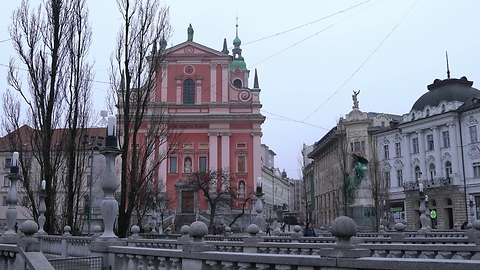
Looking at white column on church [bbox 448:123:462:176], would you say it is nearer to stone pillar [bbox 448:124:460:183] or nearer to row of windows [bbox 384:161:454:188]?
stone pillar [bbox 448:124:460:183]

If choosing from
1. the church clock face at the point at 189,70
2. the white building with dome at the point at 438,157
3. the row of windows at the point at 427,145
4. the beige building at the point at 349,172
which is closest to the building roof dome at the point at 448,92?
the white building with dome at the point at 438,157

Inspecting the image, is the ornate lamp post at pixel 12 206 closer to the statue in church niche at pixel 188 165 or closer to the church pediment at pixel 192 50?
the statue in church niche at pixel 188 165

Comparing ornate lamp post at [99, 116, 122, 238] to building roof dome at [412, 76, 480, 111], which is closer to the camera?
ornate lamp post at [99, 116, 122, 238]

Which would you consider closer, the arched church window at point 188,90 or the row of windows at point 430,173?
the row of windows at point 430,173

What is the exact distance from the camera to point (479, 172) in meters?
42.2

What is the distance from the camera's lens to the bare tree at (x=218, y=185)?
48.6 meters

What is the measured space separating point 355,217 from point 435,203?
2214 centimetres

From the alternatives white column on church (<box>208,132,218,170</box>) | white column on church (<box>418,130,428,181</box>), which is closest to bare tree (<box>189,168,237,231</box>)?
white column on church (<box>208,132,218,170</box>)

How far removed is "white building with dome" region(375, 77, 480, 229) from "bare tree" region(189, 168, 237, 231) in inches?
622

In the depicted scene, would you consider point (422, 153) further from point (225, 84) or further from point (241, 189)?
Result: point (225, 84)

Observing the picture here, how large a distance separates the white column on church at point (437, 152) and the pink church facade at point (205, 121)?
18.4 m

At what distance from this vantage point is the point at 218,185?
50125 millimetres

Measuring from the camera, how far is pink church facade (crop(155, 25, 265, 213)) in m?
54.1

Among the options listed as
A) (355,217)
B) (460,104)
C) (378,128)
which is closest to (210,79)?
(378,128)
